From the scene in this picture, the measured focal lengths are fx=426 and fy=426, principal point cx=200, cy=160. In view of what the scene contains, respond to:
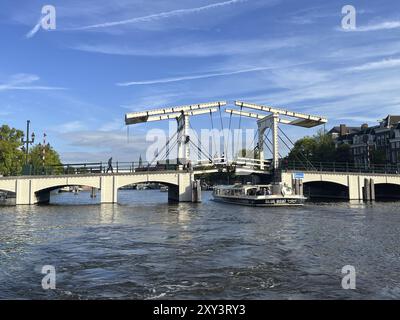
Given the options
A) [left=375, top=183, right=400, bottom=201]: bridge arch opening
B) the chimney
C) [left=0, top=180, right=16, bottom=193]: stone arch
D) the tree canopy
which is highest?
the chimney

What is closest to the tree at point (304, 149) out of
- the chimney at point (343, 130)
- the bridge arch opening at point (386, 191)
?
the chimney at point (343, 130)

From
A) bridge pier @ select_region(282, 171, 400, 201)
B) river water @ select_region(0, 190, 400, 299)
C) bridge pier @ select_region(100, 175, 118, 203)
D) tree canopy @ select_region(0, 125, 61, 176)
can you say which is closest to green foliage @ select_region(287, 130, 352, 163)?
bridge pier @ select_region(282, 171, 400, 201)

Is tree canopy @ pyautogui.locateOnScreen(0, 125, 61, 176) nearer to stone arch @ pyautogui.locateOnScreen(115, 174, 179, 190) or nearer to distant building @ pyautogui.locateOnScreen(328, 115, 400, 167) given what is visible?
stone arch @ pyautogui.locateOnScreen(115, 174, 179, 190)

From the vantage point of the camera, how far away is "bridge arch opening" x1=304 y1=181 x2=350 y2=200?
Answer: 187 feet

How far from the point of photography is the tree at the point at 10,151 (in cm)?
5897

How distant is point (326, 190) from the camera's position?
6500cm

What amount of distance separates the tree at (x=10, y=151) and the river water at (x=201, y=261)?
1584 inches

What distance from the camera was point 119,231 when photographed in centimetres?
2067

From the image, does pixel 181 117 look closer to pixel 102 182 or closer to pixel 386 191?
pixel 102 182

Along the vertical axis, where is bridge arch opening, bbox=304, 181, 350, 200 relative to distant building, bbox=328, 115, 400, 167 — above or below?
below

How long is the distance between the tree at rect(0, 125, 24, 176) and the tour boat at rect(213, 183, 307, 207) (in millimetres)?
30714

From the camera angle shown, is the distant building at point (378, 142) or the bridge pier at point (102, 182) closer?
the bridge pier at point (102, 182)

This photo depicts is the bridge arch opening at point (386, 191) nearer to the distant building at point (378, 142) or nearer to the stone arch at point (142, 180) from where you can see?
the distant building at point (378, 142)
